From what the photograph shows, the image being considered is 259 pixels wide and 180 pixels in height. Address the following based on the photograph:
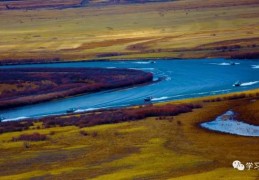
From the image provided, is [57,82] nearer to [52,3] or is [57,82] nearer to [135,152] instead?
[135,152]

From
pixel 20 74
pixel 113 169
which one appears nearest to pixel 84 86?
pixel 20 74

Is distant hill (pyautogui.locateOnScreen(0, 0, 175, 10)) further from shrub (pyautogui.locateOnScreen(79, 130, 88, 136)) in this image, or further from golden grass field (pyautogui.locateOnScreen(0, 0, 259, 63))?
shrub (pyautogui.locateOnScreen(79, 130, 88, 136))

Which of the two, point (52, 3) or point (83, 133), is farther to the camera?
point (52, 3)

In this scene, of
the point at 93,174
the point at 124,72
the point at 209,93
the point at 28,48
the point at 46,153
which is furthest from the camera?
the point at 28,48

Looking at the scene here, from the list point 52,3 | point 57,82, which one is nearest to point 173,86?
point 57,82

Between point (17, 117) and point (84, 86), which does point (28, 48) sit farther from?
point (17, 117)

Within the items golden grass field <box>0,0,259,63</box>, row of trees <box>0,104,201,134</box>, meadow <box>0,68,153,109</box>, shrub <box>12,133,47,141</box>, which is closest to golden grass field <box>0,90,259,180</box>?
shrub <box>12,133,47,141</box>

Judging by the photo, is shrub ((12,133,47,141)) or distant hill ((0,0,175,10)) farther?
distant hill ((0,0,175,10))
